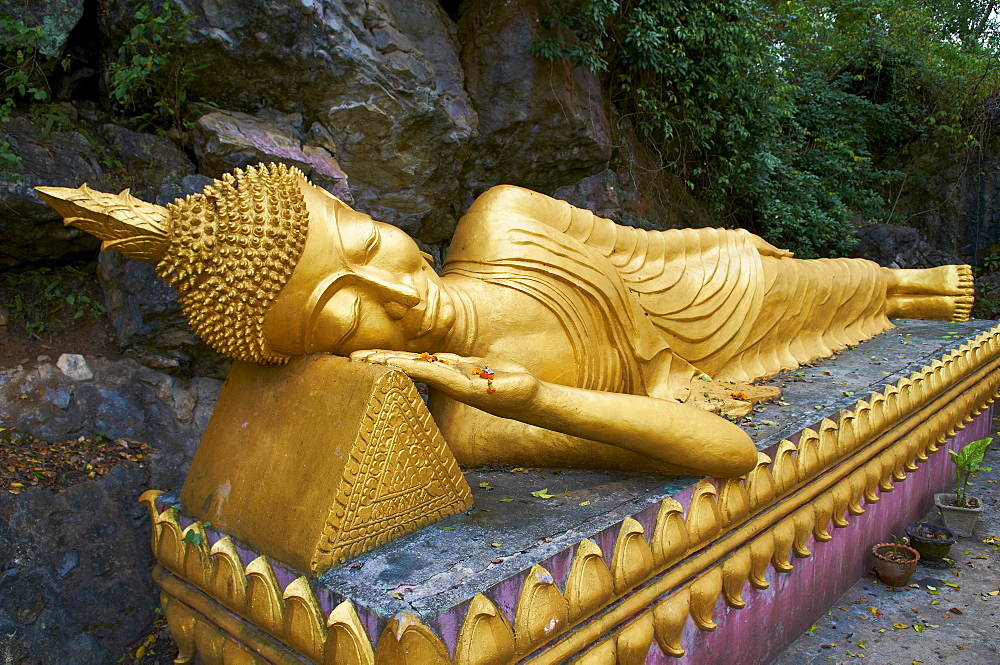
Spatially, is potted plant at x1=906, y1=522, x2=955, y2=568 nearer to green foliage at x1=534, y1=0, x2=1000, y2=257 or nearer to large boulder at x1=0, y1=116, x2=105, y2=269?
green foliage at x1=534, y1=0, x2=1000, y2=257

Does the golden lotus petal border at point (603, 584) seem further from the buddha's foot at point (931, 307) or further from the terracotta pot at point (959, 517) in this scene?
the buddha's foot at point (931, 307)

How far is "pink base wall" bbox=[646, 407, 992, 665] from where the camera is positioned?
6.57 feet

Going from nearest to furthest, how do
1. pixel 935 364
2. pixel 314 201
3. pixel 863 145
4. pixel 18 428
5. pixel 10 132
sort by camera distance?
pixel 314 201 < pixel 18 428 < pixel 10 132 < pixel 935 364 < pixel 863 145

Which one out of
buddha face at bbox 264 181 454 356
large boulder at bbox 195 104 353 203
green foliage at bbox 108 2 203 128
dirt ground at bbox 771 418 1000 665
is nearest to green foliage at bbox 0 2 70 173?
green foliage at bbox 108 2 203 128

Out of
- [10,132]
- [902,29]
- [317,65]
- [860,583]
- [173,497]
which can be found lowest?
[860,583]

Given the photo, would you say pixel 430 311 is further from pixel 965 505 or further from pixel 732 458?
pixel 965 505

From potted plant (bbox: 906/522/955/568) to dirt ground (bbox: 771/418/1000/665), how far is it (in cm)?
4

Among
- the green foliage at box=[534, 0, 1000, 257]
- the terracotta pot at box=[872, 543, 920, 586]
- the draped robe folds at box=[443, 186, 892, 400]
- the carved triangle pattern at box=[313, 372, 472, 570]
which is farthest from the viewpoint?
the green foliage at box=[534, 0, 1000, 257]

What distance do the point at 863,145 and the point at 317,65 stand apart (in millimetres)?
6571

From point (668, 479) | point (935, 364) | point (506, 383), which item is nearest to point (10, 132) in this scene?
point (506, 383)

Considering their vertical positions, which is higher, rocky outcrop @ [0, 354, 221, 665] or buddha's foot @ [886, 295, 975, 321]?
buddha's foot @ [886, 295, 975, 321]

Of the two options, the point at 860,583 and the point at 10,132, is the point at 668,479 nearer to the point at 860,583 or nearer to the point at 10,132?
the point at 860,583

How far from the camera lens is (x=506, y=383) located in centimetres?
169

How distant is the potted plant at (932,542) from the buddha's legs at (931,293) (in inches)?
63.3
